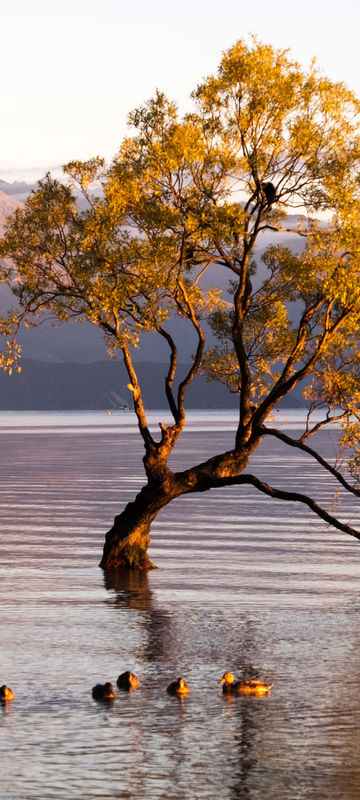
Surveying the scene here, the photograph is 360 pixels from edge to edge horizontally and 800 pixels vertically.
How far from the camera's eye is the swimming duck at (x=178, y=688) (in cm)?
2455

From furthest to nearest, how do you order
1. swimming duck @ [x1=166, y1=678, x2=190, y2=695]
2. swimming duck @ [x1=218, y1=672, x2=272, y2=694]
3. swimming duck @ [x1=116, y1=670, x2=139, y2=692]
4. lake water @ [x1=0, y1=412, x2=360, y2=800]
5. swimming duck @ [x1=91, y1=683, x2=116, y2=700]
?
swimming duck @ [x1=116, y1=670, x2=139, y2=692] < swimming duck @ [x1=218, y1=672, x2=272, y2=694] < swimming duck @ [x1=166, y1=678, x2=190, y2=695] < swimming duck @ [x1=91, y1=683, x2=116, y2=700] < lake water @ [x1=0, y1=412, x2=360, y2=800]

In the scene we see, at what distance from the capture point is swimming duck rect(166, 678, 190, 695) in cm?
2455

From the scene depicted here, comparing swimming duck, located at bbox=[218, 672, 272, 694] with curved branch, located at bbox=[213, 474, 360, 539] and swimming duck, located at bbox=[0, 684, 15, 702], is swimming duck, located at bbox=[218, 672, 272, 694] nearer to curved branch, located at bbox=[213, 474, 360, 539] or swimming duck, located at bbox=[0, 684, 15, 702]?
swimming duck, located at bbox=[0, 684, 15, 702]

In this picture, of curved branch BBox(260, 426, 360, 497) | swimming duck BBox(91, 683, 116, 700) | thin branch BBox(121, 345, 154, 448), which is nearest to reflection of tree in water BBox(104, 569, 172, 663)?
swimming duck BBox(91, 683, 116, 700)

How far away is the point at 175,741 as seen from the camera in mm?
21109

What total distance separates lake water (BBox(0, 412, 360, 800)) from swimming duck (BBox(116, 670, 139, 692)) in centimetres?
25

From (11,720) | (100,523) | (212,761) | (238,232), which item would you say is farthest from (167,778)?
(100,523)

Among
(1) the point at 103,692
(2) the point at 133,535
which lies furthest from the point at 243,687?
(2) the point at 133,535

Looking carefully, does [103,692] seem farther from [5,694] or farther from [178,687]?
[5,694]

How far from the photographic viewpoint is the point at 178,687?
24.6 m

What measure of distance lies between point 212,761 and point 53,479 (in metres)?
79.5

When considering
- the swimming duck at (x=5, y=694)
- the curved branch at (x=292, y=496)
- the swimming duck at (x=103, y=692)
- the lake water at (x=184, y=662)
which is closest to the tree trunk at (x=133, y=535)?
the lake water at (x=184, y=662)

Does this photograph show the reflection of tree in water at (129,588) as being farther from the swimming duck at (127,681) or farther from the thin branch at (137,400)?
the swimming duck at (127,681)

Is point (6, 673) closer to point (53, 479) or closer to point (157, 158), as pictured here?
point (157, 158)
